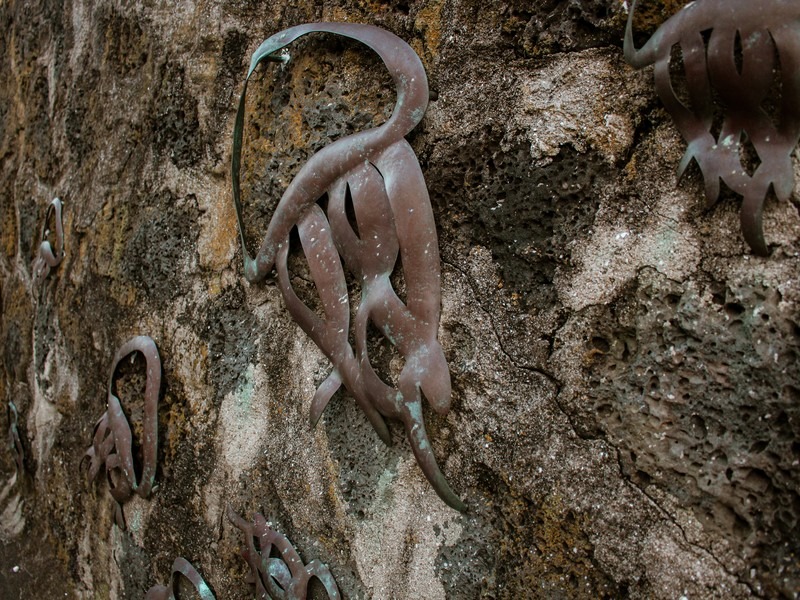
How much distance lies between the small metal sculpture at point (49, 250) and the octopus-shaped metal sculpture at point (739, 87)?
48.7 inches

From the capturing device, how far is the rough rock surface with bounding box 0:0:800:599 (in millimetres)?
695

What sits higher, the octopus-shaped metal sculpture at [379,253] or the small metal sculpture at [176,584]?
the octopus-shaped metal sculpture at [379,253]

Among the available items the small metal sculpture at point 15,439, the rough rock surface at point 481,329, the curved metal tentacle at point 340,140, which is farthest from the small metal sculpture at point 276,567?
the small metal sculpture at point 15,439

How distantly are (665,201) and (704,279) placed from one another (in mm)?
95

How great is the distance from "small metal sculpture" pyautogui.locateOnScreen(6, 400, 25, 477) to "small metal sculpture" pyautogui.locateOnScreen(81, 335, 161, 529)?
0.41m

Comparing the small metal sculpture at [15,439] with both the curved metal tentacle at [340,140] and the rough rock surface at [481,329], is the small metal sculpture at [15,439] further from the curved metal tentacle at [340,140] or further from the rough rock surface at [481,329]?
the curved metal tentacle at [340,140]

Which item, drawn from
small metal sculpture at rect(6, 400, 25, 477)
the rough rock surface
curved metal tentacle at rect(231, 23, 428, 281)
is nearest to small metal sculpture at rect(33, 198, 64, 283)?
the rough rock surface

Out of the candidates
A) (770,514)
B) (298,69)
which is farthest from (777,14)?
(298,69)

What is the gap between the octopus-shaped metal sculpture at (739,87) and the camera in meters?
0.65

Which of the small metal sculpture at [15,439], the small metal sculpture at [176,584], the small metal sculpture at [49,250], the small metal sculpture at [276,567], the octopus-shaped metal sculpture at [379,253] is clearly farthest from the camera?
the small metal sculpture at [15,439]

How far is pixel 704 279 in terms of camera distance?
0.71 meters

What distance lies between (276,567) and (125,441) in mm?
392

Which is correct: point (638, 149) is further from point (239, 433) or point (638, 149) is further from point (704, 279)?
point (239, 433)

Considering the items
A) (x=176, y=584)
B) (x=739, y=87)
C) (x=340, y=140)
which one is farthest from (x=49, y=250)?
(x=739, y=87)
